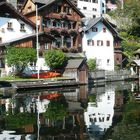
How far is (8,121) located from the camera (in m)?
25.0

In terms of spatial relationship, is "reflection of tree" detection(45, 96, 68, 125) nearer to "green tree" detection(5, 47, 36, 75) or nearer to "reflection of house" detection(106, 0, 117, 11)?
"green tree" detection(5, 47, 36, 75)

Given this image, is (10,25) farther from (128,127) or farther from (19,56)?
(128,127)

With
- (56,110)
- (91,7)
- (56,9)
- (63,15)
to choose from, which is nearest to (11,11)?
(56,9)

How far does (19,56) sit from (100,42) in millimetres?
26678

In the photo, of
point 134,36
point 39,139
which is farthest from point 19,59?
point 134,36

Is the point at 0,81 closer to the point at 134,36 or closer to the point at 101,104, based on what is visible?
the point at 101,104

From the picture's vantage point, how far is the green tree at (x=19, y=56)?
172ft

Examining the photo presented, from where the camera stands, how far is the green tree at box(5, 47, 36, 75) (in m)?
52.3

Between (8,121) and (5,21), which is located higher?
(5,21)

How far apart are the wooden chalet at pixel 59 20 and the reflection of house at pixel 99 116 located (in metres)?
32.9

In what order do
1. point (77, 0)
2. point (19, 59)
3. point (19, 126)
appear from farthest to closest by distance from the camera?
point (77, 0) < point (19, 59) < point (19, 126)

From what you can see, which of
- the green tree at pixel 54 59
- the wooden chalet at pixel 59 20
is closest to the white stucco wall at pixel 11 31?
the wooden chalet at pixel 59 20

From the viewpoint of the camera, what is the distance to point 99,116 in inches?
1041

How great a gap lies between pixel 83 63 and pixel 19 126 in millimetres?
36036
